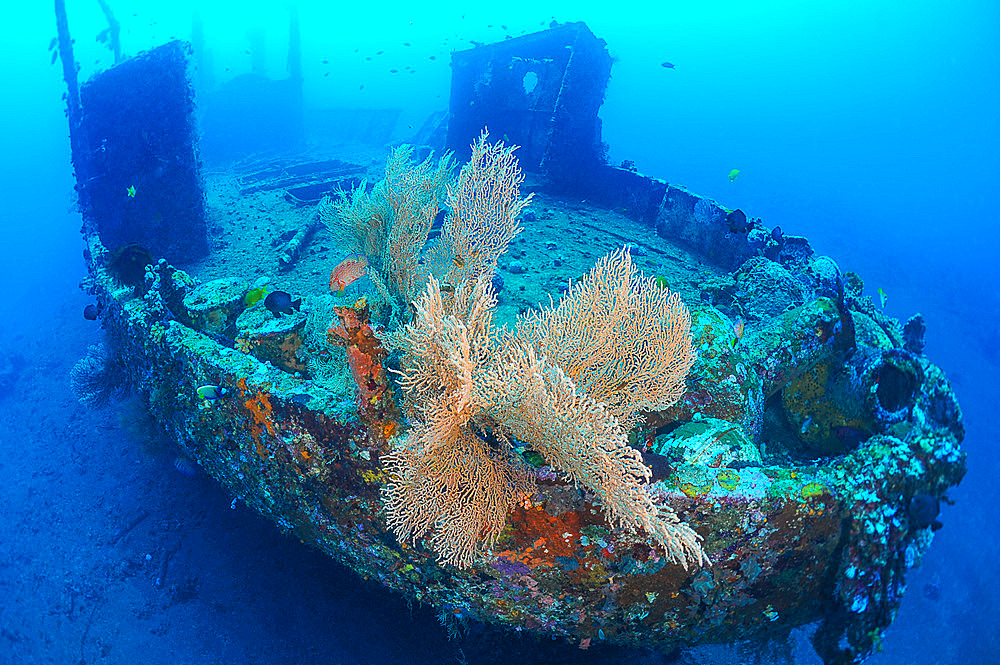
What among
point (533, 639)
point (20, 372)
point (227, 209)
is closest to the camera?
point (533, 639)

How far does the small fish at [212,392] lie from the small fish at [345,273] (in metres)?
2.61

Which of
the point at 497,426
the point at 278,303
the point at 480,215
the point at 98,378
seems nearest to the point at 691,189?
the point at 480,215

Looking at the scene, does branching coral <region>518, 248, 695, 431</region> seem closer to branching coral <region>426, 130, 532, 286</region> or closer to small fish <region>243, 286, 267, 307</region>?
branching coral <region>426, 130, 532, 286</region>

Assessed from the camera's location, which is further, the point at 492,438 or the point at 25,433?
the point at 25,433

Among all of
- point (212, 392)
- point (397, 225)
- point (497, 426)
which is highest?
point (397, 225)

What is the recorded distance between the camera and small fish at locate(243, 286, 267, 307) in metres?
5.36

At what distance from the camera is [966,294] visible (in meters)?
27.9

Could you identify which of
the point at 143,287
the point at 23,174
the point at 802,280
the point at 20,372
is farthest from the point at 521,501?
the point at 23,174

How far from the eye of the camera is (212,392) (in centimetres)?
423

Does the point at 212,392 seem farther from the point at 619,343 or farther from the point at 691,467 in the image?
the point at 691,467

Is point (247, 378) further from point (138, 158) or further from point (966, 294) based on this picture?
point (966, 294)

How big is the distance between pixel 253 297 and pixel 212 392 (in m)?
1.52

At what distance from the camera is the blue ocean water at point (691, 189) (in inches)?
201

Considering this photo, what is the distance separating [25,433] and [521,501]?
11.3 metres
